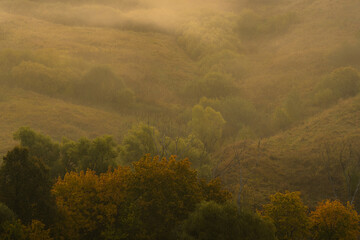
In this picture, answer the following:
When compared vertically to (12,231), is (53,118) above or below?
below

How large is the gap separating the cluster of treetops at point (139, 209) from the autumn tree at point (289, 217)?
0.19 feet

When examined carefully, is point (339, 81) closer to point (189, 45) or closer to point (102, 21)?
point (189, 45)

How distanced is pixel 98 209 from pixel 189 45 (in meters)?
84.7

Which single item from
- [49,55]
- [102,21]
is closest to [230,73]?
[49,55]

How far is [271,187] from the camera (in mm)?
31953

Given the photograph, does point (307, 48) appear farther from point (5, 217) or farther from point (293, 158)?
point (5, 217)

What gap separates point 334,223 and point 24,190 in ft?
60.1

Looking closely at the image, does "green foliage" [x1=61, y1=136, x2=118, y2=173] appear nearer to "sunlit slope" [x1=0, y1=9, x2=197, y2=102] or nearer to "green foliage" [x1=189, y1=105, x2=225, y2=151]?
"green foliage" [x1=189, y1=105, x2=225, y2=151]

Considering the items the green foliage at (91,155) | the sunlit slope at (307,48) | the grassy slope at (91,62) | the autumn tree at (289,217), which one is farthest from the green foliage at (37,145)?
the sunlit slope at (307,48)

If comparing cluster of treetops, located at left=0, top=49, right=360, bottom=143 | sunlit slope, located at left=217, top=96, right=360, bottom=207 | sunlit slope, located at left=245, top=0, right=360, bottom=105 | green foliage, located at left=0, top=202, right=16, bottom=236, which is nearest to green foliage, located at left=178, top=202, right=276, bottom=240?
green foliage, located at left=0, top=202, right=16, bottom=236

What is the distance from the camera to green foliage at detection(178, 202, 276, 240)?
1650 cm

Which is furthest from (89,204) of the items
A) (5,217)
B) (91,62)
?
(91,62)

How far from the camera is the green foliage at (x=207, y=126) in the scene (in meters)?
45.1

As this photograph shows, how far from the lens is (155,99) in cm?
6312
